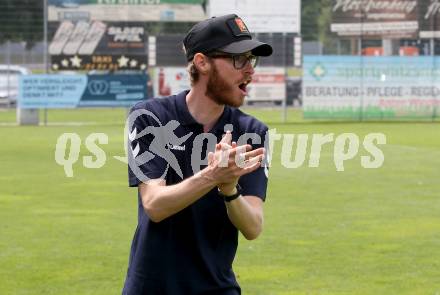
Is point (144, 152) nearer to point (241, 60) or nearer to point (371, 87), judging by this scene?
point (241, 60)

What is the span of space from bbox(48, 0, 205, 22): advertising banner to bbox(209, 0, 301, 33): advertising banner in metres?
0.78

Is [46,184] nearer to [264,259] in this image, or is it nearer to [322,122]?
[264,259]

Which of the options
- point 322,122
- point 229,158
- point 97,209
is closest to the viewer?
point 229,158

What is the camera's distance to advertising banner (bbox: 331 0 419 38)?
3812 cm

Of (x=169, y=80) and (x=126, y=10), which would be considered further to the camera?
(x=126, y=10)

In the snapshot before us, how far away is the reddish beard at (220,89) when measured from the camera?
4691mm

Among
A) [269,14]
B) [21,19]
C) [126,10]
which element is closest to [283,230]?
[126,10]

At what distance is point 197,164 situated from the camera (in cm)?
478

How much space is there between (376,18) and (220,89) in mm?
34945

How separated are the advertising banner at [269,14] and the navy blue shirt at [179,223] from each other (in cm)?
3172

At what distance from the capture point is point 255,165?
14.3 feet

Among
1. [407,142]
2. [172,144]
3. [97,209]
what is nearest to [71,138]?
[407,142]

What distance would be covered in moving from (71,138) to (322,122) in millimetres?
9826
